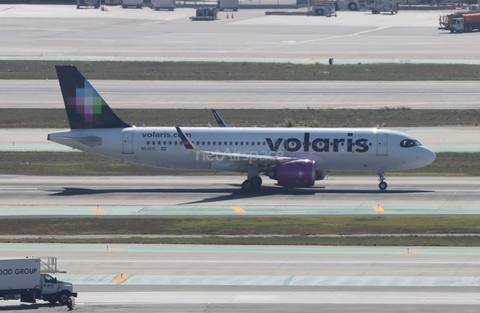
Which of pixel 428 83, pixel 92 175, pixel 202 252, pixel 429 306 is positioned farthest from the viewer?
pixel 428 83

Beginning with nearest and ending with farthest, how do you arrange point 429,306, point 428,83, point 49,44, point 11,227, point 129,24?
Result: 1. point 429,306
2. point 11,227
3. point 428,83
4. point 49,44
5. point 129,24

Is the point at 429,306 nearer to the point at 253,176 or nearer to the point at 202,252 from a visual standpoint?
the point at 202,252

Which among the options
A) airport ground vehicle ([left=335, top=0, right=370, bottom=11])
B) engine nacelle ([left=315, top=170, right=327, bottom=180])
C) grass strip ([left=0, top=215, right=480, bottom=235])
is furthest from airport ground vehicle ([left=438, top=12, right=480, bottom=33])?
grass strip ([left=0, top=215, right=480, bottom=235])

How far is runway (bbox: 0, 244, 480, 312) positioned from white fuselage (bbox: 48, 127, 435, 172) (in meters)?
15.7

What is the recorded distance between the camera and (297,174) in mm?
57312

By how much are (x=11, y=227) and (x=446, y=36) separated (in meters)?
106

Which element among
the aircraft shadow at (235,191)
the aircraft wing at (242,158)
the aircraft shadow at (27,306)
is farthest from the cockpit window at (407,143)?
the aircraft shadow at (27,306)

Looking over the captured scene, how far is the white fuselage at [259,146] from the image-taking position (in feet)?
193

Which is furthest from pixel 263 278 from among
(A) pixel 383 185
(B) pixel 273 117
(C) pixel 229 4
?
(C) pixel 229 4

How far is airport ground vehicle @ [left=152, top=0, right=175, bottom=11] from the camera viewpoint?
630 feet

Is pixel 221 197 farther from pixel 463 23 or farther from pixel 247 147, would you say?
pixel 463 23

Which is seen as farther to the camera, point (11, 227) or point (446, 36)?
point (446, 36)

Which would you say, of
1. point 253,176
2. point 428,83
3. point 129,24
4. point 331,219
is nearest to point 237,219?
point 331,219

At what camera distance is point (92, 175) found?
64.1m
